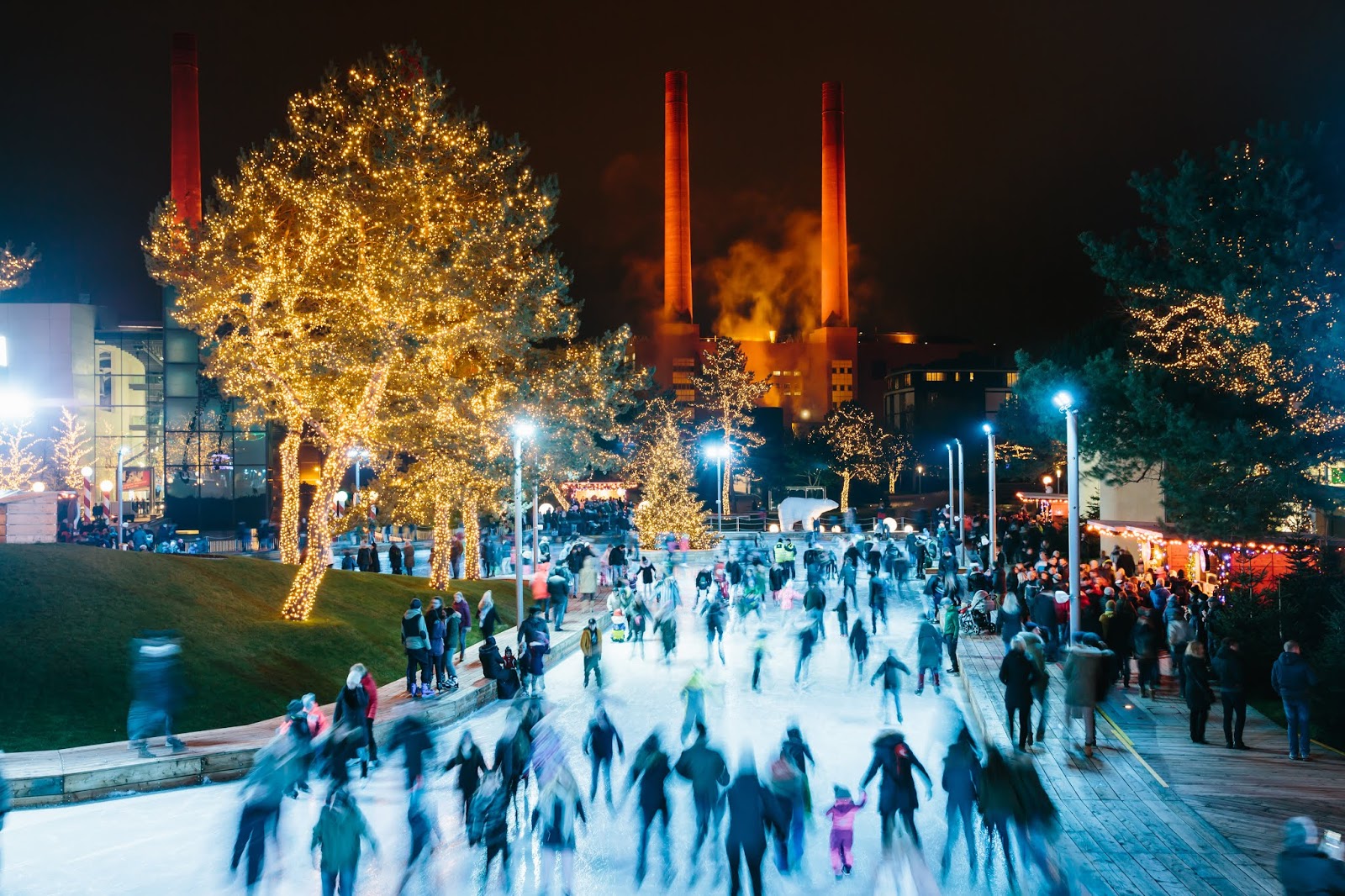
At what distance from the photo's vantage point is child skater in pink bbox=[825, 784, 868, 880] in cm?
864

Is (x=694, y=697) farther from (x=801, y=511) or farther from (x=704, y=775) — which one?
(x=801, y=511)

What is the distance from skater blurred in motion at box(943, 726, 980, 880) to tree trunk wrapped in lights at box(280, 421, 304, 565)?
15.0 m

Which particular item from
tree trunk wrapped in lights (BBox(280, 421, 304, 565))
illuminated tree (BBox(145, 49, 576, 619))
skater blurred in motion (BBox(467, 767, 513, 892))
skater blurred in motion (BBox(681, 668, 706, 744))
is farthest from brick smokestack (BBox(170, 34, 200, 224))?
skater blurred in motion (BBox(467, 767, 513, 892))

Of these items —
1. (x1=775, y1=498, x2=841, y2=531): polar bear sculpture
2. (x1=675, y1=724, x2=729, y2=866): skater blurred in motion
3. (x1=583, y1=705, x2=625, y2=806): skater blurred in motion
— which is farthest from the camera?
(x1=775, y1=498, x2=841, y2=531): polar bear sculpture

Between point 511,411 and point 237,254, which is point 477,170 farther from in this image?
point 511,411

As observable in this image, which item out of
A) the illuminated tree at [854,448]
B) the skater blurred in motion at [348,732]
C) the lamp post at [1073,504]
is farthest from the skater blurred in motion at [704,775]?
the illuminated tree at [854,448]

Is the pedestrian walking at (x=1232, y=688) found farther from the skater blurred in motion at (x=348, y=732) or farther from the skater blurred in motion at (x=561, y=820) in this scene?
the skater blurred in motion at (x=348, y=732)

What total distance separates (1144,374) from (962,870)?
14.8m

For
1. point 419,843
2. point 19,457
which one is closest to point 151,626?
point 419,843

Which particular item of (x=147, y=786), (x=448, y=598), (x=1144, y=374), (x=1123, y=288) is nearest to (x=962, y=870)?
(x=147, y=786)

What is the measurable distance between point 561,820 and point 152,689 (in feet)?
21.2

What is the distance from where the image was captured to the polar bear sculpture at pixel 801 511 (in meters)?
51.4

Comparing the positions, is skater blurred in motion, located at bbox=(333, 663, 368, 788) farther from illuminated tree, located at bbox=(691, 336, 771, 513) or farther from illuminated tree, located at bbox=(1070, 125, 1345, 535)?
illuminated tree, located at bbox=(691, 336, 771, 513)

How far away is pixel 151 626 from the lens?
16453 millimetres
